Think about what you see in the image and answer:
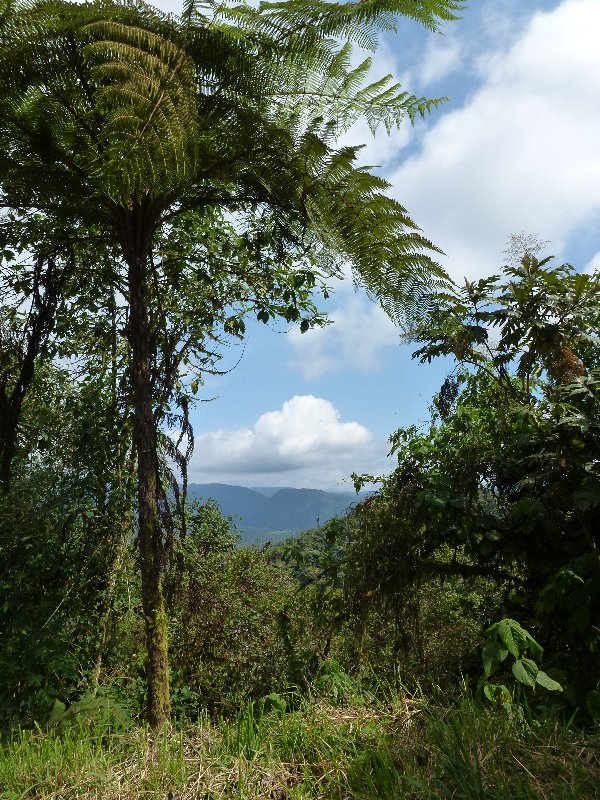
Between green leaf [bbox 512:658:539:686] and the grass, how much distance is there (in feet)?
0.62

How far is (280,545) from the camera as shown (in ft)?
18.5

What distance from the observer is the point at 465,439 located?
464cm

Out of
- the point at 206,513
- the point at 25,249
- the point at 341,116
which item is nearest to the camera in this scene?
the point at 341,116

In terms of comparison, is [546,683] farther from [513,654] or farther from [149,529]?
[149,529]

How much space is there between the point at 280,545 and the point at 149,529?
2122 mm

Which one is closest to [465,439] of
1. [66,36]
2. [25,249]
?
[66,36]

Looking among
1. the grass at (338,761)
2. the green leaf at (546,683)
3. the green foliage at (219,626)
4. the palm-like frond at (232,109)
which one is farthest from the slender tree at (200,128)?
the green leaf at (546,683)

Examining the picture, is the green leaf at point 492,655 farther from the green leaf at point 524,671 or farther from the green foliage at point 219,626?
the green foliage at point 219,626

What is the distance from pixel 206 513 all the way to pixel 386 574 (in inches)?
96.4

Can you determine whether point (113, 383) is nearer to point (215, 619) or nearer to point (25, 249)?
point (25, 249)

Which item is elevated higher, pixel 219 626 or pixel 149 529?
pixel 149 529

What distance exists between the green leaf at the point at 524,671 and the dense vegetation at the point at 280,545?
0.01m

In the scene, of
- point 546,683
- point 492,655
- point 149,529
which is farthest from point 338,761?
point 149,529

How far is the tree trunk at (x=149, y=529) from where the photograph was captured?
Result: 3.60 meters
